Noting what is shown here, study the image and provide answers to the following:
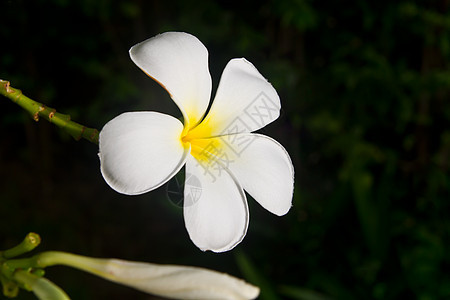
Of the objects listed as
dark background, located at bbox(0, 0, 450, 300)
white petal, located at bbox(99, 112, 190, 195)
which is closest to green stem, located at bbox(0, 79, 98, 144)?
white petal, located at bbox(99, 112, 190, 195)

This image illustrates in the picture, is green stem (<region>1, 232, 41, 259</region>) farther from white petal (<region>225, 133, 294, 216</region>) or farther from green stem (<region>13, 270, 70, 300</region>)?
white petal (<region>225, 133, 294, 216</region>)

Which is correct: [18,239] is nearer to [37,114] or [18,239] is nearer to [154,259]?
[154,259]

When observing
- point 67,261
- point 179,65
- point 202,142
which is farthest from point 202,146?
point 67,261

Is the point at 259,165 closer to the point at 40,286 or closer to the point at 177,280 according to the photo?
the point at 177,280

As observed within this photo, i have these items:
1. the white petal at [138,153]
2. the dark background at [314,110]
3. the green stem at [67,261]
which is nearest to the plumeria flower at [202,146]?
the white petal at [138,153]

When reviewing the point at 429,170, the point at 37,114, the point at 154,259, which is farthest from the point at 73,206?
the point at 37,114

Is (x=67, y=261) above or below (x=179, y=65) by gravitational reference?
below

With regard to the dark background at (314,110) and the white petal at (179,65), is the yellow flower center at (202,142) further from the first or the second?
the dark background at (314,110)
